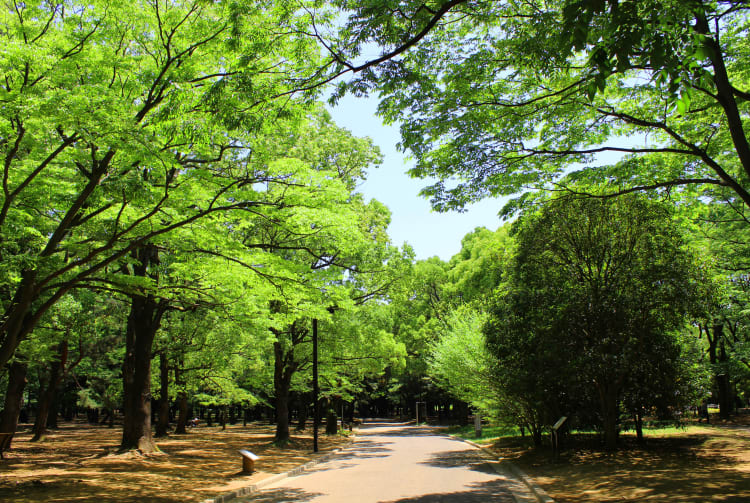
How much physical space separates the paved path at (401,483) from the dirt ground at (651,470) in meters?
1.01

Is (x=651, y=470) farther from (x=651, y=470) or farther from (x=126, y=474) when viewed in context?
(x=126, y=474)

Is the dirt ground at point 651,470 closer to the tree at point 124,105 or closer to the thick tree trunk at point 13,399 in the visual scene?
the tree at point 124,105

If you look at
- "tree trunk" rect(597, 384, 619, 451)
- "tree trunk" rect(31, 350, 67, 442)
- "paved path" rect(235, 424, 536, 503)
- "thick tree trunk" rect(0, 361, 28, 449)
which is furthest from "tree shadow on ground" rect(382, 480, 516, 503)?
"tree trunk" rect(31, 350, 67, 442)

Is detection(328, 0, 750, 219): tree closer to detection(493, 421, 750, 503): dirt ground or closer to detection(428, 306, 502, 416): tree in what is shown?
detection(493, 421, 750, 503): dirt ground

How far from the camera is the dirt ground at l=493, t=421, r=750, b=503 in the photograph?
7.82 m

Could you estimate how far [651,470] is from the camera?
10.0m

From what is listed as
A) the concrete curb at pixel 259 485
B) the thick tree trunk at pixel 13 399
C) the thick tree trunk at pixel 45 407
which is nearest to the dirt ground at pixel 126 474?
the concrete curb at pixel 259 485

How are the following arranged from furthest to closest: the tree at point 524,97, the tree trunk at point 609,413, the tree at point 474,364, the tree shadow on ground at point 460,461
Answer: the tree at point 474,364 → the tree shadow on ground at point 460,461 → the tree trunk at point 609,413 → the tree at point 524,97

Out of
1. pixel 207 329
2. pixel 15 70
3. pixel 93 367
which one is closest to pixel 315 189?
pixel 15 70

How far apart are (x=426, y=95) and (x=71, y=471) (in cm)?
1304

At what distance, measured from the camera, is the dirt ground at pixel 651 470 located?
7824mm

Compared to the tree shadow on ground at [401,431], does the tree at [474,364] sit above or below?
above

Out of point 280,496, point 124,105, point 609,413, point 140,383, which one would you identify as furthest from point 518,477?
point 140,383

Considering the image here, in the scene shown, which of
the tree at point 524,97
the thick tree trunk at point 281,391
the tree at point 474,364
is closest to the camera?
the tree at point 524,97
